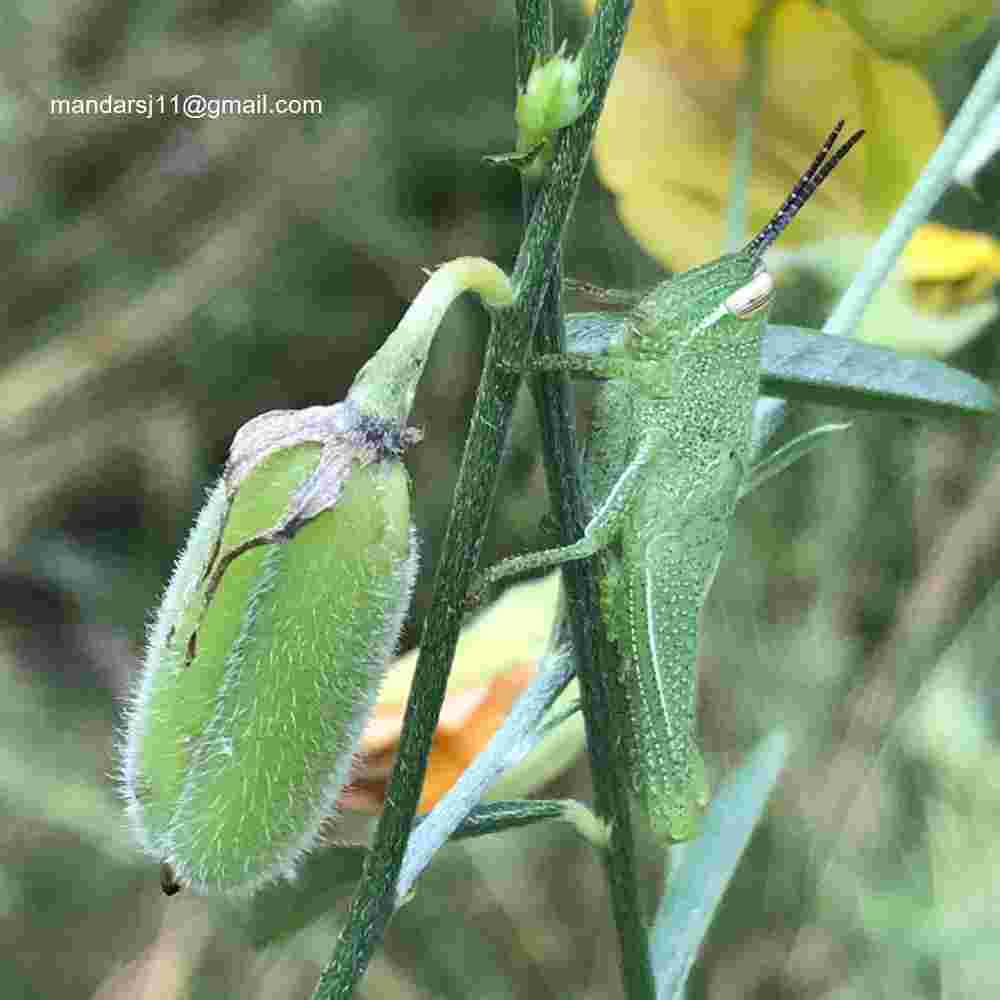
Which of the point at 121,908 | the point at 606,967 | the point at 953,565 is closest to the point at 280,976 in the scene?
the point at 121,908

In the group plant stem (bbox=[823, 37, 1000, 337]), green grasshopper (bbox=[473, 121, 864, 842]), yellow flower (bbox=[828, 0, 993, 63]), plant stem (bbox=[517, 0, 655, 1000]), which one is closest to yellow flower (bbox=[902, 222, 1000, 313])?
yellow flower (bbox=[828, 0, 993, 63])

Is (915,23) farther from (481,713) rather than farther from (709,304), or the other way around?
(481,713)

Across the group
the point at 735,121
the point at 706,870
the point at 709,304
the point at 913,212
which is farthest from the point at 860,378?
the point at 735,121

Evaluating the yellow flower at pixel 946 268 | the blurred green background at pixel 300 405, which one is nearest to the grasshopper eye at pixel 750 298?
the yellow flower at pixel 946 268

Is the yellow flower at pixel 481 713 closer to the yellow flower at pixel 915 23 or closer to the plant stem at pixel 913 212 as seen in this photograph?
the plant stem at pixel 913 212

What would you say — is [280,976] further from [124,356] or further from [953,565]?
[953,565]

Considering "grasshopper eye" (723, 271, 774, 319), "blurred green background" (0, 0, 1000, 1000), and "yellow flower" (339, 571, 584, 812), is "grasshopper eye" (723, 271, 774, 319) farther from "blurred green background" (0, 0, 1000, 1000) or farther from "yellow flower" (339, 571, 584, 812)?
"blurred green background" (0, 0, 1000, 1000)
